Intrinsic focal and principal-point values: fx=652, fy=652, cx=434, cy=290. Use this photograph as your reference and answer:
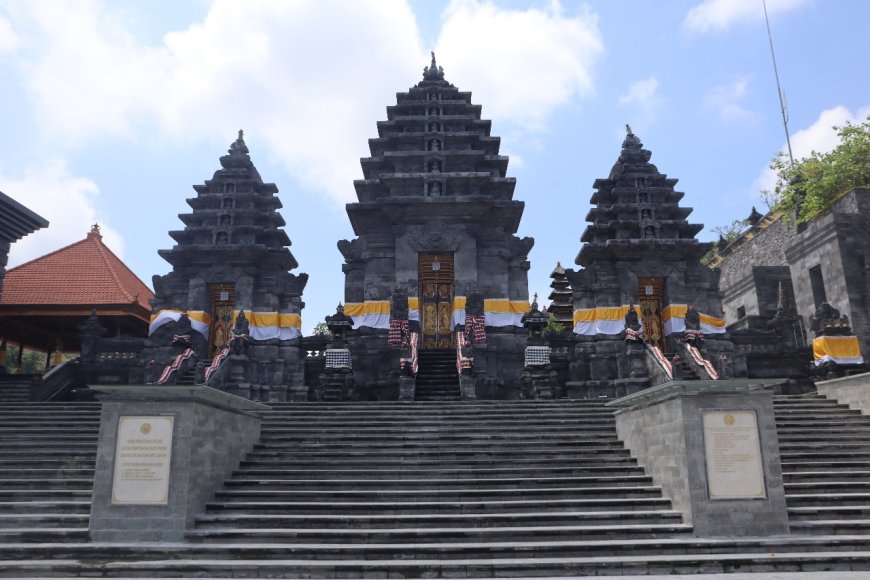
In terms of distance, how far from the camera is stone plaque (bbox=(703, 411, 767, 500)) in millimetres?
9398

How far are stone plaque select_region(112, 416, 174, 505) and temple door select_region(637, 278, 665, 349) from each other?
58.4 ft

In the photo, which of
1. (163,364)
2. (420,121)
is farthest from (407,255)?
(163,364)

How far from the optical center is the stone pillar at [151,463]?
9.30 m

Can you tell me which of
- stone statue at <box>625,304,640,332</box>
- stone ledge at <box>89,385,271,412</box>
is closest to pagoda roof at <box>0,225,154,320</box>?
stone ledge at <box>89,385,271,412</box>

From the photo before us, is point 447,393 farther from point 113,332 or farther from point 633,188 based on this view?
point 113,332

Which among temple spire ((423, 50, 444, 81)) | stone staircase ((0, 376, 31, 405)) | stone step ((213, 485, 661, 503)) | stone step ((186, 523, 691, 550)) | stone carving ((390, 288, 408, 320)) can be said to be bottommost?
stone step ((186, 523, 691, 550))

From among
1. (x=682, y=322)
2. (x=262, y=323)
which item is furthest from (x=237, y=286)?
(x=682, y=322)

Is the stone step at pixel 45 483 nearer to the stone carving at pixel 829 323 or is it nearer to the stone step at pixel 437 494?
the stone step at pixel 437 494

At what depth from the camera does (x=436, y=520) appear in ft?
31.4

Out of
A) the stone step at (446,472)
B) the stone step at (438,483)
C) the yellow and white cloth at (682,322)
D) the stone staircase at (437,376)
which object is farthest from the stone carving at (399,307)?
the stone step at (438,483)

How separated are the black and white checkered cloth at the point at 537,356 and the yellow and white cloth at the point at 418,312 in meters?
3.84

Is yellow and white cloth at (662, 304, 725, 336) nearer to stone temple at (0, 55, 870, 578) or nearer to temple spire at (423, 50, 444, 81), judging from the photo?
stone temple at (0, 55, 870, 578)

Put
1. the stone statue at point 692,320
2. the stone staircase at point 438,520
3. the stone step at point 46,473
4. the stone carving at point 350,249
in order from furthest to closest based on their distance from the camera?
the stone carving at point 350,249 < the stone statue at point 692,320 < the stone step at point 46,473 < the stone staircase at point 438,520

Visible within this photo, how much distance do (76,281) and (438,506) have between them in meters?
20.7
